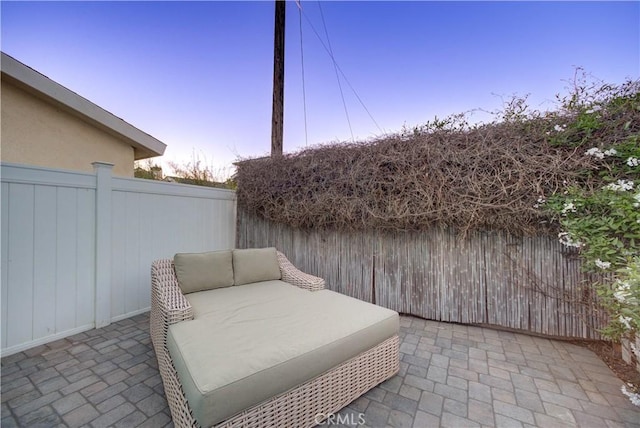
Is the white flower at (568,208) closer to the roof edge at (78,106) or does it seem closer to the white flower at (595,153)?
the white flower at (595,153)

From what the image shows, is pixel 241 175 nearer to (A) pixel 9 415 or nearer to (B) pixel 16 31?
(B) pixel 16 31

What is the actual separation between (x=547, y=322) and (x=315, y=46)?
7181mm

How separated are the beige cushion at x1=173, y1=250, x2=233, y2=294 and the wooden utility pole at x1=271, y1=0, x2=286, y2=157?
2.85 metres

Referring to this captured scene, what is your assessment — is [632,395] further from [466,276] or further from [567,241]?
[466,276]

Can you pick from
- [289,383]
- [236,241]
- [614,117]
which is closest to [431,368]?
[289,383]

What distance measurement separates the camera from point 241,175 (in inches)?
210

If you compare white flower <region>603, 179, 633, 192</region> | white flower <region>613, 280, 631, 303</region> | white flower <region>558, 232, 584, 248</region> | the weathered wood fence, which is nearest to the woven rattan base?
the weathered wood fence

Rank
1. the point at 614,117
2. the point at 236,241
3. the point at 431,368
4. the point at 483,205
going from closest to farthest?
the point at 431,368 → the point at 614,117 → the point at 483,205 → the point at 236,241

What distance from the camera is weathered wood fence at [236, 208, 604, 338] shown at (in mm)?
3000

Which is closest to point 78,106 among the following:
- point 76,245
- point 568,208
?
point 76,245

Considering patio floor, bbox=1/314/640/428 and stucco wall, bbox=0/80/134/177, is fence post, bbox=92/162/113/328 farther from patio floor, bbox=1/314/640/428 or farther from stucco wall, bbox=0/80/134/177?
stucco wall, bbox=0/80/134/177

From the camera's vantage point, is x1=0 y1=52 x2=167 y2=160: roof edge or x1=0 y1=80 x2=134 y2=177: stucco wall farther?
x1=0 y1=80 x2=134 y2=177: stucco wall

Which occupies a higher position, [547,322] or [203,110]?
[203,110]

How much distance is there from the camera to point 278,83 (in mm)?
5215
